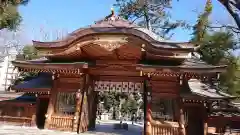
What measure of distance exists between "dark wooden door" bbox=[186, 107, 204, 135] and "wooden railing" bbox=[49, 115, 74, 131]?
5992mm

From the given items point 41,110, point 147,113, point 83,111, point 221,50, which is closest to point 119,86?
point 83,111

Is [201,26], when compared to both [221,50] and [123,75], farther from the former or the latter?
[123,75]

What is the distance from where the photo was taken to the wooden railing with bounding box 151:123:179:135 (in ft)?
39.9

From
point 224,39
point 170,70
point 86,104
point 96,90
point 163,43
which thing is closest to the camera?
point 170,70

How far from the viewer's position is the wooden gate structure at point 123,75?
12.4 metres

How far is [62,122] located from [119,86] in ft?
11.7

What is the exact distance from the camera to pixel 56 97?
14133mm

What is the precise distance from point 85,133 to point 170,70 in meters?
5.25

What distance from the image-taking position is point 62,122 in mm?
13586

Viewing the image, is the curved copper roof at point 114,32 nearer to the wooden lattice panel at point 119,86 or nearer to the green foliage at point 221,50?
the wooden lattice panel at point 119,86

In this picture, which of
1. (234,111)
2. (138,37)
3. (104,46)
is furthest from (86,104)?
(234,111)

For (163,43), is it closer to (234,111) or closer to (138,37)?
(138,37)

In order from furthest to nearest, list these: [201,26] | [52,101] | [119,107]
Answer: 1. [119,107]
2. [201,26]
3. [52,101]

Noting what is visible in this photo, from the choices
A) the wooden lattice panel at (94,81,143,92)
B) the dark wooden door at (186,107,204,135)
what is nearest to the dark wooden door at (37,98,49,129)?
the wooden lattice panel at (94,81,143,92)
